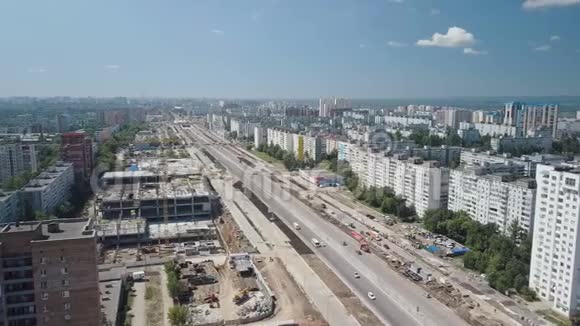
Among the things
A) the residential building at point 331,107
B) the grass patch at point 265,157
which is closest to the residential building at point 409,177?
the grass patch at point 265,157

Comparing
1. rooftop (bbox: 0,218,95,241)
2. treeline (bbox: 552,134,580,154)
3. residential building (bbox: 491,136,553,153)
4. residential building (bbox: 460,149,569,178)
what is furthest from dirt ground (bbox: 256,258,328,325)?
treeline (bbox: 552,134,580,154)

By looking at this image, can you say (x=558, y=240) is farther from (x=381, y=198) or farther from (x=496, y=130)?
(x=496, y=130)

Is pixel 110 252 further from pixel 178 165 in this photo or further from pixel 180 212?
pixel 178 165

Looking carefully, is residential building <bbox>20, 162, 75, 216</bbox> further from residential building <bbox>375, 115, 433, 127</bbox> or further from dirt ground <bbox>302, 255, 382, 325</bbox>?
residential building <bbox>375, 115, 433, 127</bbox>

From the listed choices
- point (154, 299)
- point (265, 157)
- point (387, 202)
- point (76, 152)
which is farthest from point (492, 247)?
point (265, 157)

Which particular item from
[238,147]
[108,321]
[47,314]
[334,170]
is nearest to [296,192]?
[334,170]

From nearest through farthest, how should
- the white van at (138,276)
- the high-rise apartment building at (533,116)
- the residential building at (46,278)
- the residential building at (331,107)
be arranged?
the residential building at (46,278) < the white van at (138,276) < the high-rise apartment building at (533,116) < the residential building at (331,107)

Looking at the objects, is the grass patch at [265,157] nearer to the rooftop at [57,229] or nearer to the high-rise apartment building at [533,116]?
the high-rise apartment building at [533,116]
